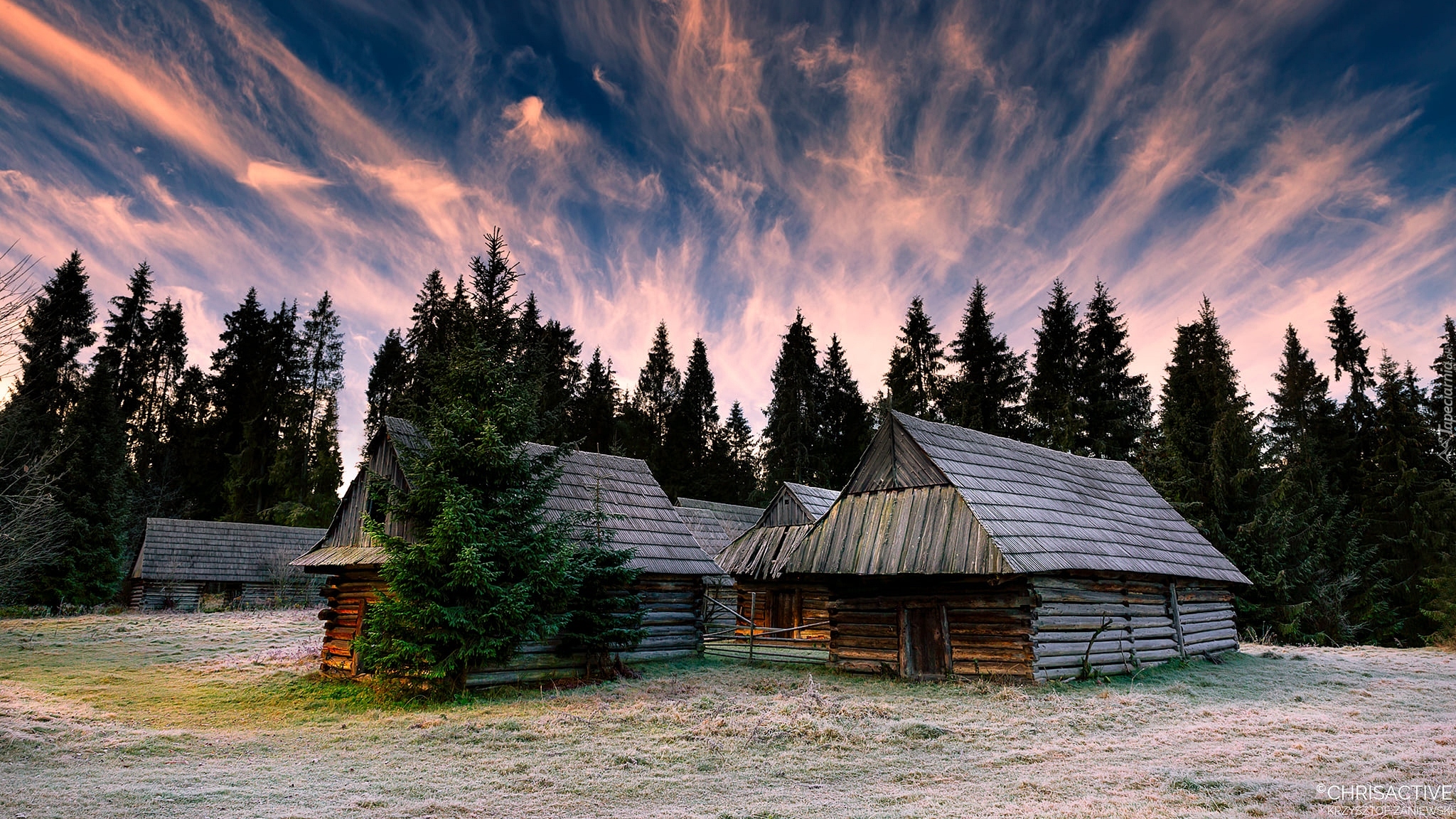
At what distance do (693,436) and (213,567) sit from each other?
103 ft

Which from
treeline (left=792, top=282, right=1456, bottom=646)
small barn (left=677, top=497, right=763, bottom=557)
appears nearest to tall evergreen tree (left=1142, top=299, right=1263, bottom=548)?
treeline (left=792, top=282, right=1456, bottom=646)

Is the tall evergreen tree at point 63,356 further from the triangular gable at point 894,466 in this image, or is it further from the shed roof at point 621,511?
the triangular gable at point 894,466

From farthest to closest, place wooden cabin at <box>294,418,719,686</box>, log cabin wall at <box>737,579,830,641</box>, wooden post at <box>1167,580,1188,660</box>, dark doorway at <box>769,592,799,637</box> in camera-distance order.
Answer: dark doorway at <box>769,592,799,637</box>
log cabin wall at <box>737,579,830,641</box>
wooden post at <box>1167,580,1188,660</box>
wooden cabin at <box>294,418,719,686</box>

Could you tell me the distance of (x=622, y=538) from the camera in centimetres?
1853

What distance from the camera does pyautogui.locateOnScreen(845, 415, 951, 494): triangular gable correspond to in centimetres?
1777

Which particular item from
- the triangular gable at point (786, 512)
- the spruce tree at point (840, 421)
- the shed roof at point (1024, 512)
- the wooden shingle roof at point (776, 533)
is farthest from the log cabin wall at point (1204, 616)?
the spruce tree at point (840, 421)

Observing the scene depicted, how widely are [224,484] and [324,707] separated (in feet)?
150

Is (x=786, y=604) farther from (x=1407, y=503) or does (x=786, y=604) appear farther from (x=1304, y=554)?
(x=1407, y=503)

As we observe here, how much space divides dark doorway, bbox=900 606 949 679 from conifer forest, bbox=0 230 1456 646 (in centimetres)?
943

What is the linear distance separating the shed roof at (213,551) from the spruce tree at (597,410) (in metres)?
18.1

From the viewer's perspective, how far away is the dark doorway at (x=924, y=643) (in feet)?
52.9

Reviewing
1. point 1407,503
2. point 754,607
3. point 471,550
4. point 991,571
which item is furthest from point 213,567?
point 1407,503

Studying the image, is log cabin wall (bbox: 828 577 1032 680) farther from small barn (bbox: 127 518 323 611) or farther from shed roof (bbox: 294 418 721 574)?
small barn (bbox: 127 518 323 611)

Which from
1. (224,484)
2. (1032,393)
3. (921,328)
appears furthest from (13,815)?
(224,484)
